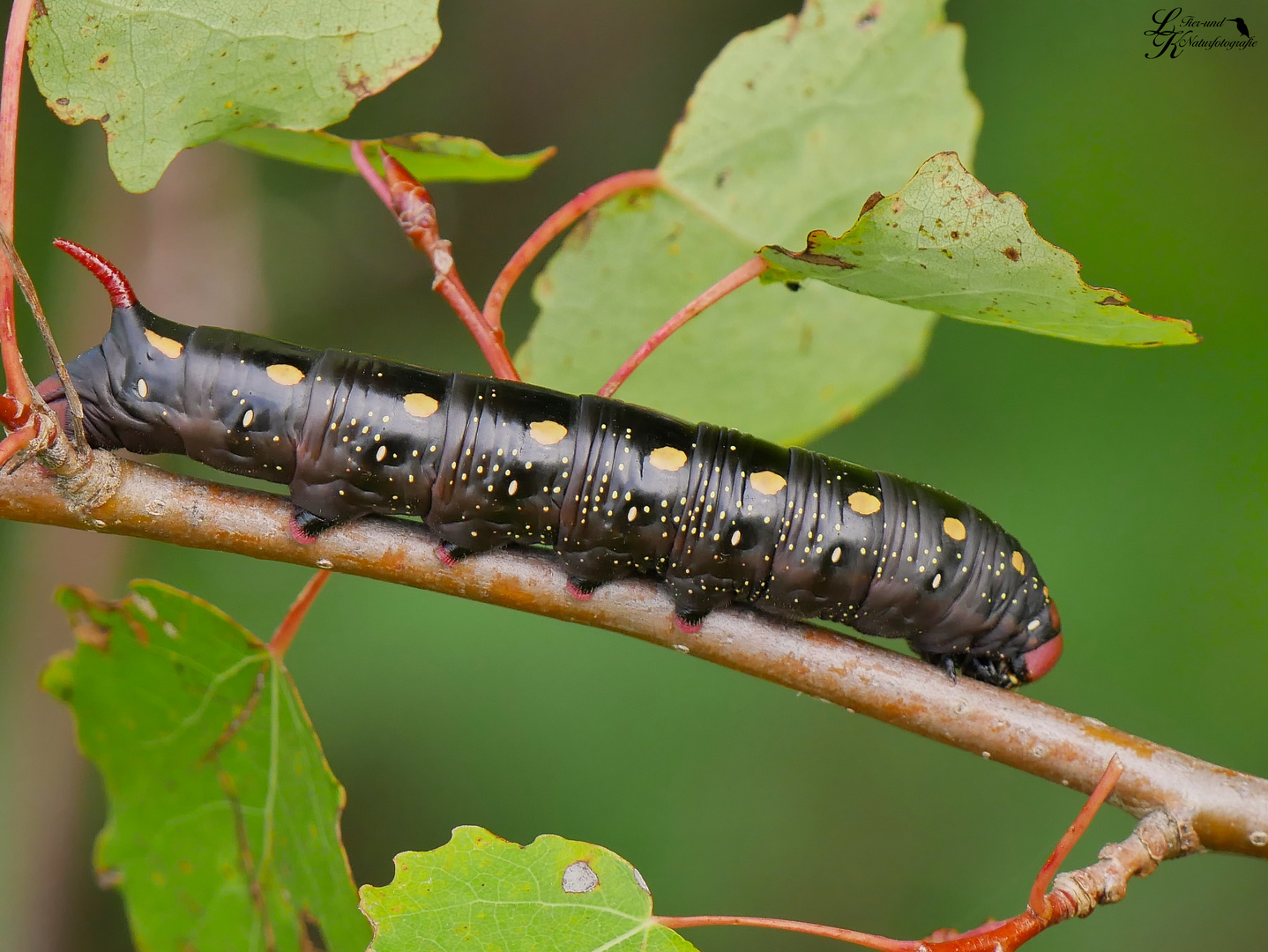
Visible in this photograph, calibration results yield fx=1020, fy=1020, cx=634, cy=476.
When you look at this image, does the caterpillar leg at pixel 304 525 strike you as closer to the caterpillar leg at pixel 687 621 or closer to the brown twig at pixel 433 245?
the brown twig at pixel 433 245

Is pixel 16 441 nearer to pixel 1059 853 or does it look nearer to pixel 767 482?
pixel 767 482

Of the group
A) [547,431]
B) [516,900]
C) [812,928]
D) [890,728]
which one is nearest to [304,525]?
[547,431]

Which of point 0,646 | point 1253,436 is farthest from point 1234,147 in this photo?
point 0,646

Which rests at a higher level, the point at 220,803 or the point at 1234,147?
the point at 1234,147

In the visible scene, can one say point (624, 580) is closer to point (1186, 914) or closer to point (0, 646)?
point (1186, 914)

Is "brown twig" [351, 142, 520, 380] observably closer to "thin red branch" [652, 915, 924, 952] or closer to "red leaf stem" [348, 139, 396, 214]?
"red leaf stem" [348, 139, 396, 214]

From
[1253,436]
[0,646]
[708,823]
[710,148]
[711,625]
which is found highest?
[710,148]

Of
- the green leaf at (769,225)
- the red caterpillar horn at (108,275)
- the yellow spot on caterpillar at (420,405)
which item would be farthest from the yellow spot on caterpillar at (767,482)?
the red caterpillar horn at (108,275)
